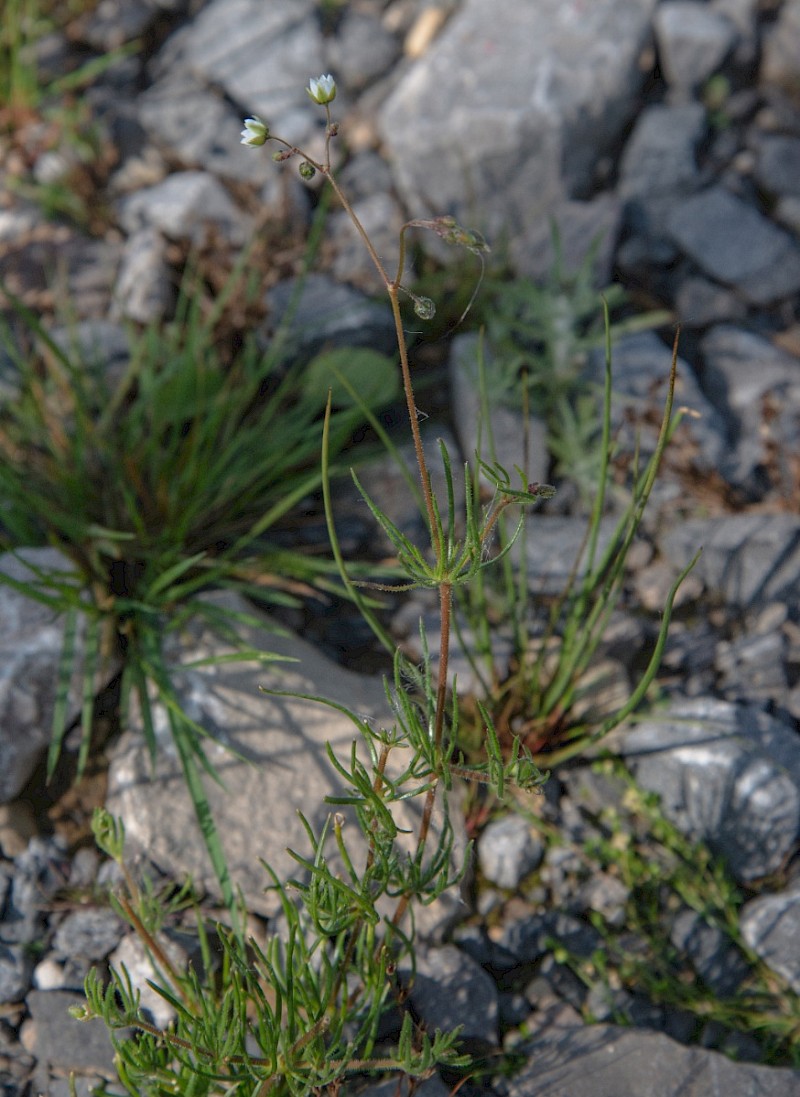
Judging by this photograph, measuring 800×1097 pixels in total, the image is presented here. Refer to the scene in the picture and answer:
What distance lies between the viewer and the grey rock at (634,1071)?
1.86 metres

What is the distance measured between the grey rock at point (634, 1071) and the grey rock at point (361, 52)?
3.22m

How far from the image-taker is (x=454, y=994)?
6.54ft

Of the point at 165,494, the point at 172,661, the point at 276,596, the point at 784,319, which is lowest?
the point at 172,661

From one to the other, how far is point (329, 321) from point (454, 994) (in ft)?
5.92

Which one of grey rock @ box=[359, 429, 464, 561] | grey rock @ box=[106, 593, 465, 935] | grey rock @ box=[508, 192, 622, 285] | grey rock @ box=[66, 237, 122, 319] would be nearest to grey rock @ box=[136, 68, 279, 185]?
grey rock @ box=[66, 237, 122, 319]

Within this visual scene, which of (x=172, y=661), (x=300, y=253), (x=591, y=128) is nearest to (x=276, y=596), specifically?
(x=172, y=661)

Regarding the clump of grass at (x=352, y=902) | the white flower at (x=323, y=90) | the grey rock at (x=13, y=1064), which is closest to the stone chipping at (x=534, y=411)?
the grey rock at (x=13, y=1064)

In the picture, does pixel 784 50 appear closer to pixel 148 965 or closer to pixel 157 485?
pixel 157 485

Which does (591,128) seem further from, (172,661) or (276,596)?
(172,661)

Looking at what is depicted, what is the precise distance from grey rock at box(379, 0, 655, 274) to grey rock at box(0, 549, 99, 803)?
183 cm

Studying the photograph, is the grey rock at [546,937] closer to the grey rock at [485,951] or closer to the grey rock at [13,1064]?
the grey rock at [485,951]

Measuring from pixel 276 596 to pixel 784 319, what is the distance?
1.84 meters

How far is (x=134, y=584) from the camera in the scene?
8.37ft

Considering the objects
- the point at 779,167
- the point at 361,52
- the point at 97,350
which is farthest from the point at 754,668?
the point at 361,52
